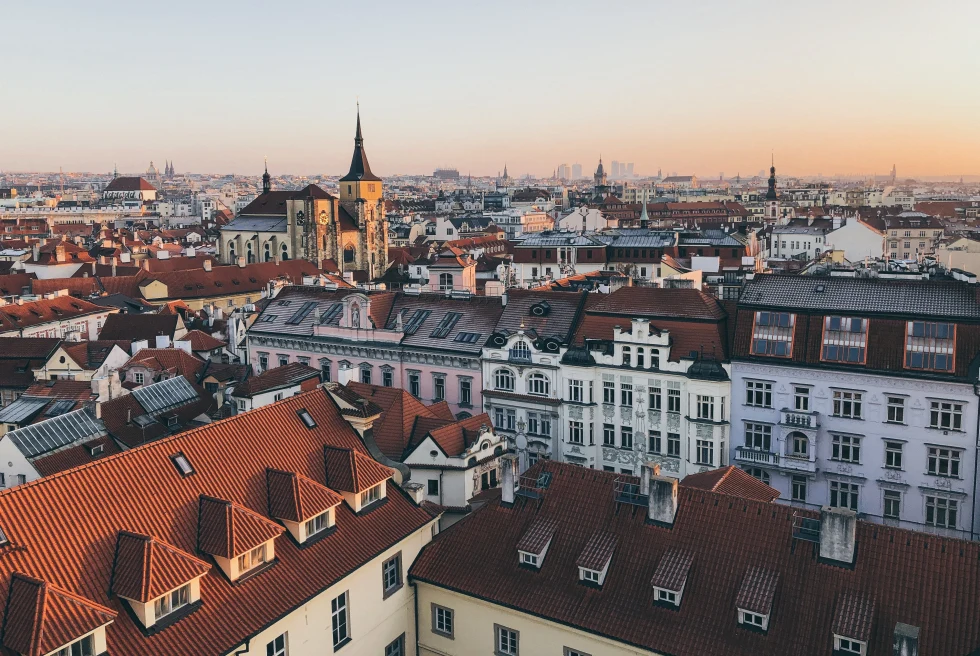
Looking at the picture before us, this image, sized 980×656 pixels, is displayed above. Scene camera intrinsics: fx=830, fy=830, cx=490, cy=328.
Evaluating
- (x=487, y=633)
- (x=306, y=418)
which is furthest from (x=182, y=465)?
(x=487, y=633)

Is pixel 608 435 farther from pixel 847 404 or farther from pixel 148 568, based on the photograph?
pixel 148 568

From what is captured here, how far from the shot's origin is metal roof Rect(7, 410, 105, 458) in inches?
1577

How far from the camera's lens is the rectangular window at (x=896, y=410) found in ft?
136

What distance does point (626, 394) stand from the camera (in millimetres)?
48594

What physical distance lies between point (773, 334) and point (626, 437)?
1032 cm

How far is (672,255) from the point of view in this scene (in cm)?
10638

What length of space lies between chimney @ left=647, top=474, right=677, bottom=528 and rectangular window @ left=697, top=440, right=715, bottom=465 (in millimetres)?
17540

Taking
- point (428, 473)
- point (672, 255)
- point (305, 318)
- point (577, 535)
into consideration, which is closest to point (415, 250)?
point (672, 255)

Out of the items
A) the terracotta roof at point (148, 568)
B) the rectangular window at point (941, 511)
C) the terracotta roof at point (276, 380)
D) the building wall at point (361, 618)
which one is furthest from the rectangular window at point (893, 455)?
the terracotta roof at point (148, 568)

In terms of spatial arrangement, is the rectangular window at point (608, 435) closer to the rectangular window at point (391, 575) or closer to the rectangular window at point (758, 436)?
the rectangular window at point (758, 436)

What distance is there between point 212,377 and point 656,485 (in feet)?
119

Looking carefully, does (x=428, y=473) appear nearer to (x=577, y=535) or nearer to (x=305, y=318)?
(x=577, y=535)

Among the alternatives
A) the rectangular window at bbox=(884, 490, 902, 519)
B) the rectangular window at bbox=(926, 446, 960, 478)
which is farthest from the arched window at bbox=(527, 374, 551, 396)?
the rectangular window at bbox=(926, 446, 960, 478)

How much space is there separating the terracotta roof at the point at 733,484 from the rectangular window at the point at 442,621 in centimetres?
1047
